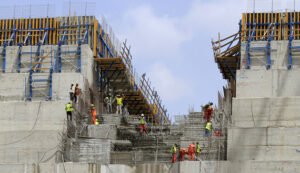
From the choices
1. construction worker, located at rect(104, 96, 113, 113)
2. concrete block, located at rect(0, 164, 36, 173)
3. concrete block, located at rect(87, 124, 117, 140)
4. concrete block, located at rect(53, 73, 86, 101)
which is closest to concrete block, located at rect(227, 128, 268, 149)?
concrete block, located at rect(87, 124, 117, 140)

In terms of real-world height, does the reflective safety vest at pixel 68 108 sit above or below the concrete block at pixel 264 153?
above

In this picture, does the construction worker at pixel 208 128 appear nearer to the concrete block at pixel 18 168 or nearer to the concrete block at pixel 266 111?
the concrete block at pixel 266 111

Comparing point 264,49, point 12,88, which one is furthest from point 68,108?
point 264,49

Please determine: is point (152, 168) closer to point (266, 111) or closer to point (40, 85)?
point (266, 111)

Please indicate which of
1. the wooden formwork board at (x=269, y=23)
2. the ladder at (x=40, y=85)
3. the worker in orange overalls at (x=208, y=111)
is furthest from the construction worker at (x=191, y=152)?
the wooden formwork board at (x=269, y=23)

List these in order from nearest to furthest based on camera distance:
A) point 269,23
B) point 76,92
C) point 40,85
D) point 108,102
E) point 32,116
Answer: point 32,116, point 76,92, point 40,85, point 269,23, point 108,102

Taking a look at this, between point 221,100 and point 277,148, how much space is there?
15638 millimetres

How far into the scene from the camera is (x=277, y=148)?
5719cm

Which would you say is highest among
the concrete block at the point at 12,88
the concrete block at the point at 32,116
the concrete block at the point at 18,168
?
the concrete block at the point at 12,88

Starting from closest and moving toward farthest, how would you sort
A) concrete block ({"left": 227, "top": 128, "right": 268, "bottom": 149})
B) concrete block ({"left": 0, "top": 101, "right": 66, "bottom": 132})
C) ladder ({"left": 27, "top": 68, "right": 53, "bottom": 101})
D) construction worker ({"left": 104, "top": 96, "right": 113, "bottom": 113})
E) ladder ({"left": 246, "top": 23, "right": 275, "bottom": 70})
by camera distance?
concrete block ({"left": 227, "top": 128, "right": 268, "bottom": 149})
concrete block ({"left": 0, "top": 101, "right": 66, "bottom": 132})
ladder ({"left": 27, "top": 68, "right": 53, "bottom": 101})
ladder ({"left": 246, "top": 23, "right": 275, "bottom": 70})
construction worker ({"left": 104, "top": 96, "right": 113, "bottom": 113})

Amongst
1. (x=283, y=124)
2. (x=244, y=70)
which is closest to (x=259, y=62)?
(x=244, y=70)

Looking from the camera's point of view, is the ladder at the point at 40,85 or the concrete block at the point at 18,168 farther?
the ladder at the point at 40,85

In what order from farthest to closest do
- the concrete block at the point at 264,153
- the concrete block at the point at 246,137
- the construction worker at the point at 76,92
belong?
the construction worker at the point at 76,92
the concrete block at the point at 246,137
the concrete block at the point at 264,153

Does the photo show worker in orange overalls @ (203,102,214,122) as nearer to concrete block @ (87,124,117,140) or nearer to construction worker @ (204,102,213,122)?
construction worker @ (204,102,213,122)
